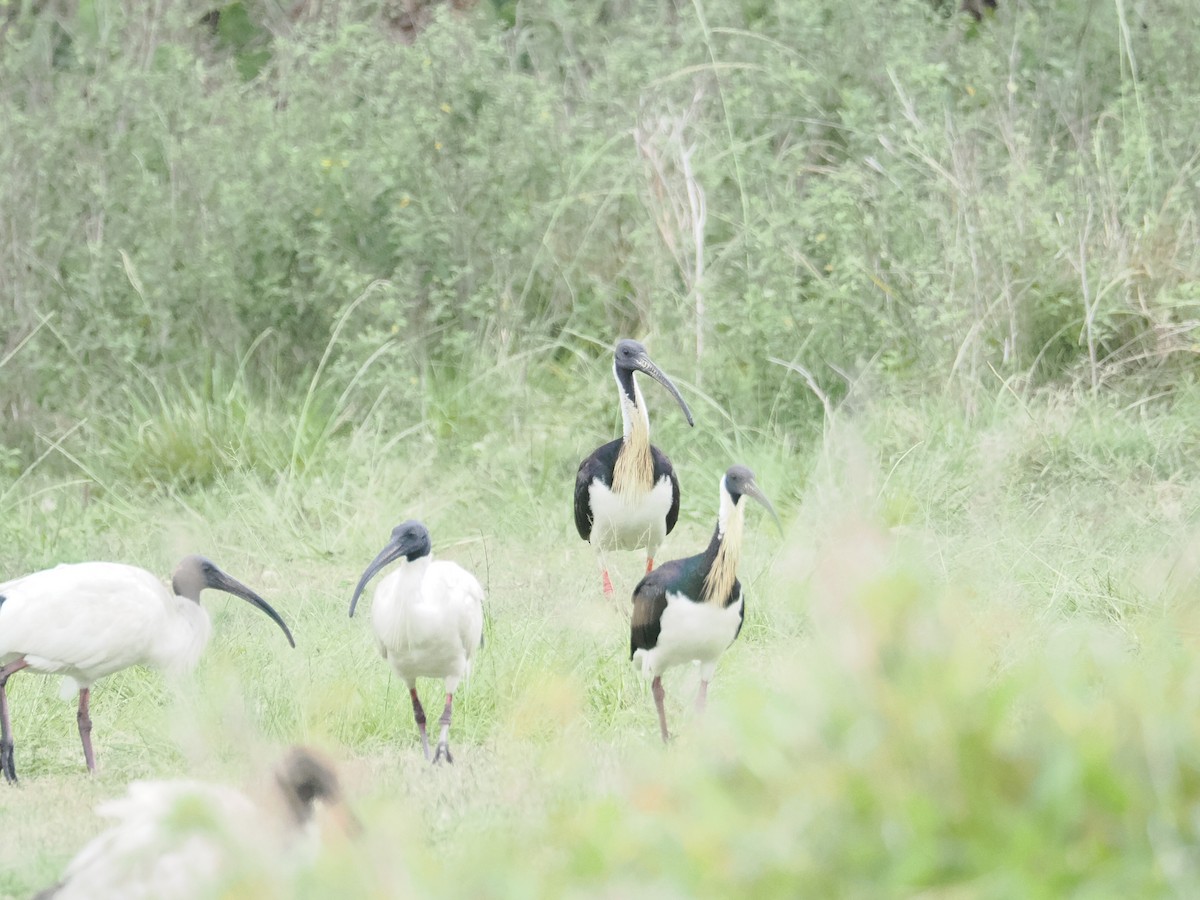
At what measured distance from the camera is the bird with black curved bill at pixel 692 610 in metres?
5.88

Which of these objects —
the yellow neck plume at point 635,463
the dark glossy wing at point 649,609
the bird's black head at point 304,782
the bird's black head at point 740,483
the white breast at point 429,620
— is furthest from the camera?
the yellow neck plume at point 635,463

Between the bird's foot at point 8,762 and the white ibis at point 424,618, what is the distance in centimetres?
123

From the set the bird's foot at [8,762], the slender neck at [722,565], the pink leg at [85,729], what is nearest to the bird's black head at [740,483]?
the slender neck at [722,565]

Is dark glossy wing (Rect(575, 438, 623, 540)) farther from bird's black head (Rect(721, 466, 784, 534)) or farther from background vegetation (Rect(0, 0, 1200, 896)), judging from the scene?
bird's black head (Rect(721, 466, 784, 534))

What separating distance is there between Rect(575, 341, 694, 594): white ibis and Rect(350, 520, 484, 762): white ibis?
6.07ft

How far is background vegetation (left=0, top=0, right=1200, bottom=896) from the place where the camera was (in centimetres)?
661

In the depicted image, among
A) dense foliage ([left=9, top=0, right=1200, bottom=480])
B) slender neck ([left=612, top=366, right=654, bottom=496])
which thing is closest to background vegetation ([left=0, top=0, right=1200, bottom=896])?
dense foliage ([left=9, top=0, right=1200, bottom=480])

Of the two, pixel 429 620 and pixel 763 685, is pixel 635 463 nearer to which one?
pixel 429 620

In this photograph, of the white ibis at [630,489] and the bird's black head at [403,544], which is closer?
the bird's black head at [403,544]

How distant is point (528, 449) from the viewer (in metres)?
9.83

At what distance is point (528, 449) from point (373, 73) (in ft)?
9.17

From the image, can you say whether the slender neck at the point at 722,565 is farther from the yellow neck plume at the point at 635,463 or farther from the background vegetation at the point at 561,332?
the yellow neck plume at the point at 635,463

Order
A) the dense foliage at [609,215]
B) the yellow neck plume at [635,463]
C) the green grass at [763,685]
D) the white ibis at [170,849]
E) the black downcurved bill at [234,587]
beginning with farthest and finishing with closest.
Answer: the dense foliage at [609,215], the yellow neck plume at [635,463], the black downcurved bill at [234,587], the white ibis at [170,849], the green grass at [763,685]

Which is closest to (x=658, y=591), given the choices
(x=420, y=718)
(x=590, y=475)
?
(x=420, y=718)
